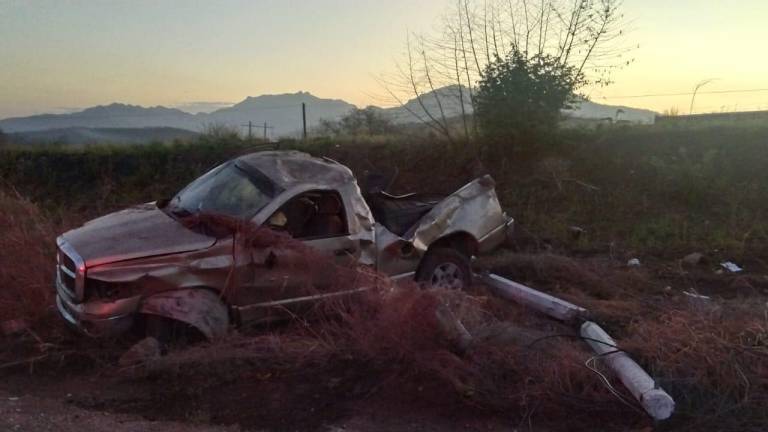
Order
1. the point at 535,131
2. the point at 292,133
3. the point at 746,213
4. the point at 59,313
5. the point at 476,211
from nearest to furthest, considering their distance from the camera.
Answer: the point at 59,313 < the point at 476,211 < the point at 746,213 < the point at 535,131 < the point at 292,133

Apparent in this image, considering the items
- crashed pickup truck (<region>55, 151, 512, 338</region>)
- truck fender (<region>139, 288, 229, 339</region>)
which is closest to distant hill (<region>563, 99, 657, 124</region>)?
crashed pickup truck (<region>55, 151, 512, 338</region>)

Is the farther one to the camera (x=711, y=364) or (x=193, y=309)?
(x=193, y=309)

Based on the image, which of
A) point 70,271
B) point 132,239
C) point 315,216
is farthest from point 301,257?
point 70,271

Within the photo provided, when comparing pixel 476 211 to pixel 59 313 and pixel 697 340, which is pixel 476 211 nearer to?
pixel 697 340

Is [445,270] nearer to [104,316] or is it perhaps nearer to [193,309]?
[193,309]

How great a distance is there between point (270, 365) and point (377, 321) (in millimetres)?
901

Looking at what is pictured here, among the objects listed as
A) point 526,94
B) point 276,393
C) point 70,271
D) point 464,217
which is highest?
point 526,94

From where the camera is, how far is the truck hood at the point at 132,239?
17.2 feet

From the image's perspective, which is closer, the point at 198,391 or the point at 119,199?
the point at 198,391

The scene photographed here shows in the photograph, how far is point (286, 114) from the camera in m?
24.4

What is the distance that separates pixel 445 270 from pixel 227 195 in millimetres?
2736

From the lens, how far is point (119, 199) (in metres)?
16.2

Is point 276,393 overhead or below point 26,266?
below

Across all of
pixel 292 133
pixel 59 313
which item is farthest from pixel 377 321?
pixel 292 133
